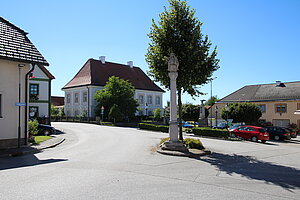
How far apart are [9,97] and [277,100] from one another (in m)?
41.3

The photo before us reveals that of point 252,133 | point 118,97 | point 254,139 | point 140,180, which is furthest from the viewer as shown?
point 118,97

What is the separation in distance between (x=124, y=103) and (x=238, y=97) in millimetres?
22311

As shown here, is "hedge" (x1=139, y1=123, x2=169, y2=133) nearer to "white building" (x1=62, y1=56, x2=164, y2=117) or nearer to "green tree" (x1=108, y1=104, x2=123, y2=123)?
"green tree" (x1=108, y1=104, x2=123, y2=123)

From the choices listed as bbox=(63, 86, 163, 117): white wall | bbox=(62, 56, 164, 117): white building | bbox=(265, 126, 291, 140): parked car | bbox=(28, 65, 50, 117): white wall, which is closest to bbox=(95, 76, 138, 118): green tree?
bbox=(62, 56, 164, 117): white building

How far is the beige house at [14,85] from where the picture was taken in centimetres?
1360

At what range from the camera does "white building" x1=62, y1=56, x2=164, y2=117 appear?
159 feet

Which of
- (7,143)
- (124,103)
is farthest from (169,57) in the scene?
(124,103)

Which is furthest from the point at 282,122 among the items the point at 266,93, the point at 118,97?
the point at 118,97

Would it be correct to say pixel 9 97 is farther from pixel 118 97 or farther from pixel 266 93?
pixel 266 93

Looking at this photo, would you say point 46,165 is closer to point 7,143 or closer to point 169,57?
point 7,143

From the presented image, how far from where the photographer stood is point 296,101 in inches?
1647

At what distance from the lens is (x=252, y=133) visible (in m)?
25.4

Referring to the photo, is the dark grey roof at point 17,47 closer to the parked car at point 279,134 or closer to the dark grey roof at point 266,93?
the parked car at point 279,134

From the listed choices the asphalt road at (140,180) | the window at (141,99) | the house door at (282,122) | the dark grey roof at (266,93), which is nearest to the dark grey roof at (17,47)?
the asphalt road at (140,180)
